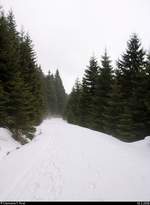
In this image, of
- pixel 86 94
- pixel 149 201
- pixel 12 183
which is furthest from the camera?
pixel 86 94

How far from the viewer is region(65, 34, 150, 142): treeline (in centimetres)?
1519

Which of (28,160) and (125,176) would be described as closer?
(125,176)

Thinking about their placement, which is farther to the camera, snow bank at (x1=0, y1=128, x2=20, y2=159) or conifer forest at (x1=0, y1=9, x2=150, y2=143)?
conifer forest at (x1=0, y1=9, x2=150, y2=143)

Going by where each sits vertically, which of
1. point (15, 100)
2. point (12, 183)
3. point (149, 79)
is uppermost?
point (149, 79)

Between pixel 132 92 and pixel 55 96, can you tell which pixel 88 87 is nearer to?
pixel 132 92

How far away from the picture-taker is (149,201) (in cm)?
410

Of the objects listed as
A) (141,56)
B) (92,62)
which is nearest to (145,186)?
(141,56)

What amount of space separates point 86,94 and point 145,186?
77.0 feet

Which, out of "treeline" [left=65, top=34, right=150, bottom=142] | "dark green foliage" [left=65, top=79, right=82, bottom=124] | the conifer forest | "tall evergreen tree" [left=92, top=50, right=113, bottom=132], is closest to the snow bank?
the conifer forest

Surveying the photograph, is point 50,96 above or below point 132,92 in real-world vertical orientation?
above

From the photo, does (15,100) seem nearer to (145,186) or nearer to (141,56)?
(145,186)

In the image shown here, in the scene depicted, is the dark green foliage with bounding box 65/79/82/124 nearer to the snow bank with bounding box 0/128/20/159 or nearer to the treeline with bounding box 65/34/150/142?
the treeline with bounding box 65/34/150/142

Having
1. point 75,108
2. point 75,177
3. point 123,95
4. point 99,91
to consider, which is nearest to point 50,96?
point 75,108

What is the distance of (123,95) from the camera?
19.6 metres
